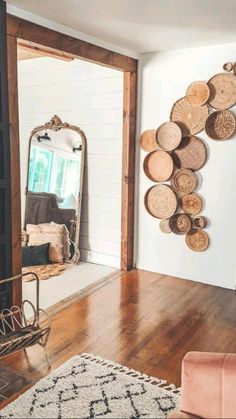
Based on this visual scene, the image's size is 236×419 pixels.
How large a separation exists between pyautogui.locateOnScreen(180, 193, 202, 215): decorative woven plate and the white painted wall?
7 centimetres

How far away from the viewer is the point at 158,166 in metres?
3.91

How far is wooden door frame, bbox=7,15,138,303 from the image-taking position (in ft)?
8.29

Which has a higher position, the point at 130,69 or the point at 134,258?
the point at 130,69

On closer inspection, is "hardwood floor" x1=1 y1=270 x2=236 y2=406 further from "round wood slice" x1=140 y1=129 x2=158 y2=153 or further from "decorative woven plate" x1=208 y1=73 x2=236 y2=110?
"decorative woven plate" x1=208 y1=73 x2=236 y2=110

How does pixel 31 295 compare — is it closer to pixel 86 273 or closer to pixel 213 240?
pixel 86 273

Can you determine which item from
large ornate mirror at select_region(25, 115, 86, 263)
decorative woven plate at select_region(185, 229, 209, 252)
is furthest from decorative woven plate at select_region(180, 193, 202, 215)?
large ornate mirror at select_region(25, 115, 86, 263)

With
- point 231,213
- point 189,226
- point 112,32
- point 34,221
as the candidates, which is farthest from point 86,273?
point 112,32

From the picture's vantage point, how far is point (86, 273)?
4156 millimetres

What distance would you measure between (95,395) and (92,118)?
305cm

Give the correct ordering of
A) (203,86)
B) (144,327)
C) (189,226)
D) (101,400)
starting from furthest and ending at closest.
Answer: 1. (189,226)
2. (203,86)
3. (144,327)
4. (101,400)

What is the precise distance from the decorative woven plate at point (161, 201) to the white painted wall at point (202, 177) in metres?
0.11

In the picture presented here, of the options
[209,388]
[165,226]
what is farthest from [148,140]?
[209,388]

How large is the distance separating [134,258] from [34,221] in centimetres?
131

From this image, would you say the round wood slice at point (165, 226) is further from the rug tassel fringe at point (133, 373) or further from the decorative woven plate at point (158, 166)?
the rug tassel fringe at point (133, 373)
